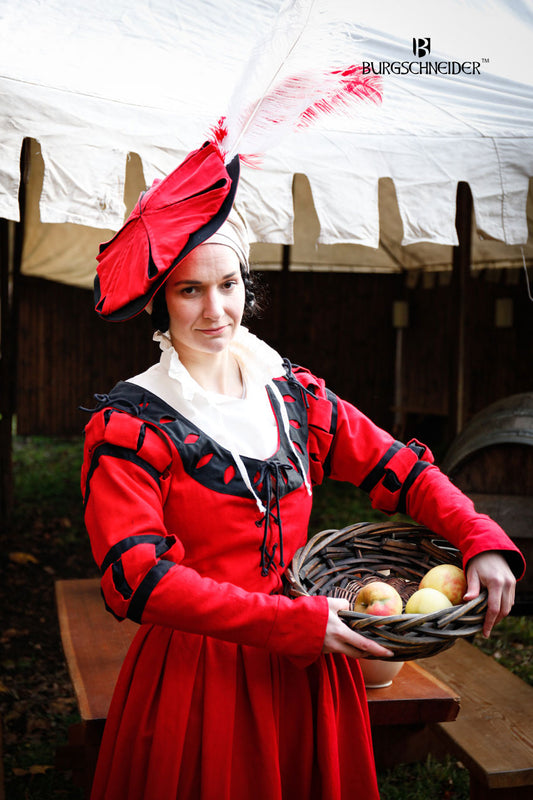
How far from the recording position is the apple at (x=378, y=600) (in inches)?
56.5

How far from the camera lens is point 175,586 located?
1.25 metres

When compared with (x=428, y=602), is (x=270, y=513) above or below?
above

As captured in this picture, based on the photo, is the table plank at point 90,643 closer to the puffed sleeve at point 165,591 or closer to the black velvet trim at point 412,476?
the puffed sleeve at point 165,591

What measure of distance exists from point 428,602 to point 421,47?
11.6 ft

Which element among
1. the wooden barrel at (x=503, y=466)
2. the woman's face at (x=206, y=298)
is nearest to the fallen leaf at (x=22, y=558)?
the wooden barrel at (x=503, y=466)

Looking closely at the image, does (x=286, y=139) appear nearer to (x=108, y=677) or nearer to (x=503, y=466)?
(x=503, y=466)

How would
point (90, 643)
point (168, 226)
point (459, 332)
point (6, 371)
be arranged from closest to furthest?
point (168, 226) < point (90, 643) < point (459, 332) < point (6, 371)

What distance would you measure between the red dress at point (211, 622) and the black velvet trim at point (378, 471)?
164 millimetres

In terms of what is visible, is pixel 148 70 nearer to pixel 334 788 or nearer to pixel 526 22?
pixel 526 22

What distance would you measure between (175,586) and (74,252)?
19.7 feet

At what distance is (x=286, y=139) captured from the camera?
117 inches

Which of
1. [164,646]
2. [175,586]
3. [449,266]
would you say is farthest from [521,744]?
[449,266]

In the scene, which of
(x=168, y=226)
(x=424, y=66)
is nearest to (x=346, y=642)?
(x=168, y=226)

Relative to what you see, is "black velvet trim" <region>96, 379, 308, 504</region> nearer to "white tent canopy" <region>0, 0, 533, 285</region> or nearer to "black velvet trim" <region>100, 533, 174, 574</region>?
"black velvet trim" <region>100, 533, 174, 574</region>
